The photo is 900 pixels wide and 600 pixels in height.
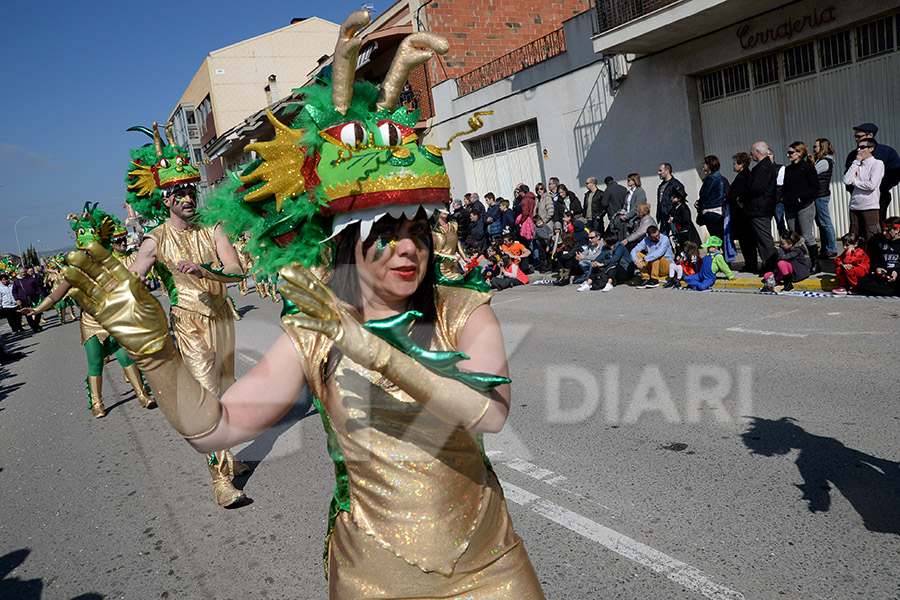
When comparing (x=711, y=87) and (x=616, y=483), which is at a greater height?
(x=711, y=87)

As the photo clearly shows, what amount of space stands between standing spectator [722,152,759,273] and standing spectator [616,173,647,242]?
1.82m

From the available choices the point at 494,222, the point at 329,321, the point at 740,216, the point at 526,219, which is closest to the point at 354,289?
the point at 329,321

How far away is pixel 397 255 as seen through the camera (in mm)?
1848

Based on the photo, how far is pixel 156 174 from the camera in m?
5.13

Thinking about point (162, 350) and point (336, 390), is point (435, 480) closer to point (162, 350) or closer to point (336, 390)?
point (336, 390)

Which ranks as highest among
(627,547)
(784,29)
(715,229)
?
(784,29)

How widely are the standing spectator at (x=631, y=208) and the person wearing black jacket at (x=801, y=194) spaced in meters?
2.93

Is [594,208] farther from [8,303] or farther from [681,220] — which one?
[8,303]

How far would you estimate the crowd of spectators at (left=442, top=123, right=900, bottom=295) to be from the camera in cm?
920

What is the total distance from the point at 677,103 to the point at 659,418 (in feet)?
36.0

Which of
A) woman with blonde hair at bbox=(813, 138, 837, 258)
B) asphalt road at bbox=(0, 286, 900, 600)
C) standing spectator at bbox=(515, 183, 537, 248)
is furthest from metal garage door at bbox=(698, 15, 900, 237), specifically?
asphalt road at bbox=(0, 286, 900, 600)

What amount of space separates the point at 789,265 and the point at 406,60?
8913 millimetres

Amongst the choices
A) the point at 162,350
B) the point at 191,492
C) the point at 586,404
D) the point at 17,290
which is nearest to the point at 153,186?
the point at 191,492

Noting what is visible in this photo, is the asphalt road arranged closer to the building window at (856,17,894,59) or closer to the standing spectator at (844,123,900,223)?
the standing spectator at (844,123,900,223)
